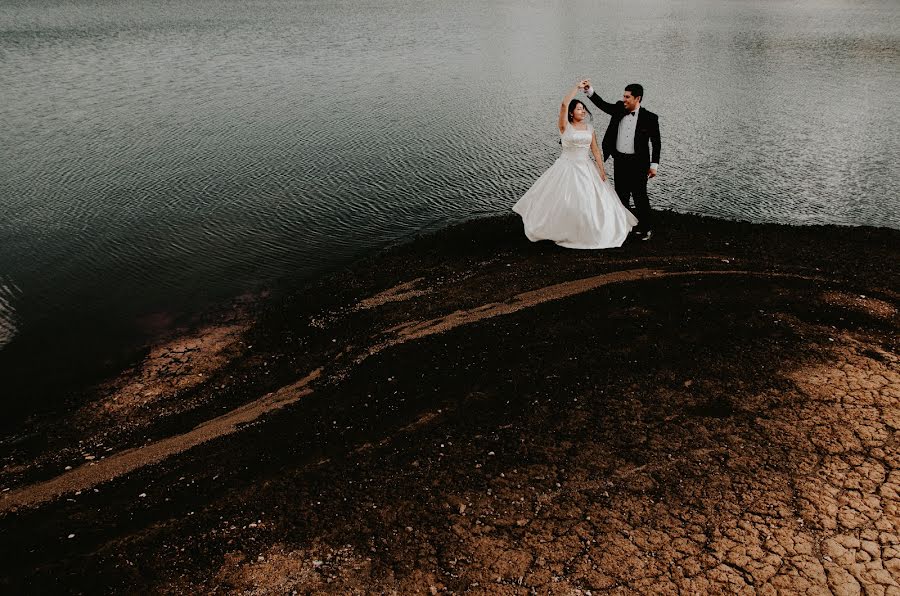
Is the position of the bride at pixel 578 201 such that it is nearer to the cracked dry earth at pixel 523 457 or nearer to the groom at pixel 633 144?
the groom at pixel 633 144

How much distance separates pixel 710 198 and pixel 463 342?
7750mm

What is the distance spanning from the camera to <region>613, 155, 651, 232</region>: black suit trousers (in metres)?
10.0

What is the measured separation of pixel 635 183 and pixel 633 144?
66 centimetres

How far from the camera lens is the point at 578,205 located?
990cm

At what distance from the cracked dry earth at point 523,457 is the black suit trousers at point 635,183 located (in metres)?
1.75

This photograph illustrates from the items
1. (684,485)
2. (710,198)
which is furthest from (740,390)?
(710,198)

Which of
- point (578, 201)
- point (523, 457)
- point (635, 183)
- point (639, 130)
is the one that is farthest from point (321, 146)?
point (523, 457)

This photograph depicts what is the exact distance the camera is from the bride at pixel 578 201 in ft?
32.5

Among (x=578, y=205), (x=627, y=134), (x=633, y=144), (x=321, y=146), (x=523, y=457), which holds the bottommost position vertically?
(x=523, y=457)

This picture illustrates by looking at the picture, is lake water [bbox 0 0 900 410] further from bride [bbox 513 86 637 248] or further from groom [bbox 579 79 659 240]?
bride [bbox 513 86 637 248]

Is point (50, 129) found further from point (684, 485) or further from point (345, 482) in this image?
point (684, 485)

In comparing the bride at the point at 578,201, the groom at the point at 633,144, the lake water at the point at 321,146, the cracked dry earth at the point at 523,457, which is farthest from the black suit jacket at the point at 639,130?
the lake water at the point at 321,146

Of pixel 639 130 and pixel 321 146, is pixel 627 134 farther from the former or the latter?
pixel 321 146

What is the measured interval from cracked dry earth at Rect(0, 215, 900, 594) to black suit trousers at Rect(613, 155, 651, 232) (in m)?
1.75
